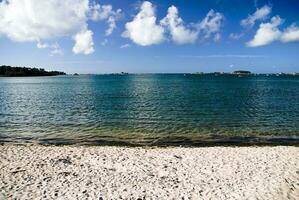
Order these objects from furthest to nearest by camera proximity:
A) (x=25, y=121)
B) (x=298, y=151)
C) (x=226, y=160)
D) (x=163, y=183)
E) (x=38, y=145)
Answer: (x=25, y=121) < (x=38, y=145) < (x=298, y=151) < (x=226, y=160) < (x=163, y=183)

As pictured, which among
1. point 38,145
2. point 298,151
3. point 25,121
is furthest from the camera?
point 25,121

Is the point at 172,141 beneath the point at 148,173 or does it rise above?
beneath

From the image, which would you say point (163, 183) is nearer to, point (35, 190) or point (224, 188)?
point (224, 188)

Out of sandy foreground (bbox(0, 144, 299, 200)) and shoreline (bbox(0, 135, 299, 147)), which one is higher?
sandy foreground (bbox(0, 144, 299, 200))

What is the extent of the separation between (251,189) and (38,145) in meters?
16.2

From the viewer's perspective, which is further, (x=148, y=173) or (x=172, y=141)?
(x=172, y=141)

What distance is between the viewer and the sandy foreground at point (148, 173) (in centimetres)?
1332

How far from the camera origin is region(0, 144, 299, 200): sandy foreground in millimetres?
13320

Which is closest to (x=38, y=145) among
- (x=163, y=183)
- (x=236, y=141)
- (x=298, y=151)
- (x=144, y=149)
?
(x=144, y=149)

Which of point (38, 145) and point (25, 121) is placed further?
point (25, 121)

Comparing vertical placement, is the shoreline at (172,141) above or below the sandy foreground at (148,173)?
below

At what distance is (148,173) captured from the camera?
15.8 metres

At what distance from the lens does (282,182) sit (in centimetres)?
1466

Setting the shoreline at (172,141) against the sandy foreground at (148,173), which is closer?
the sandy foreground at (148,173)
